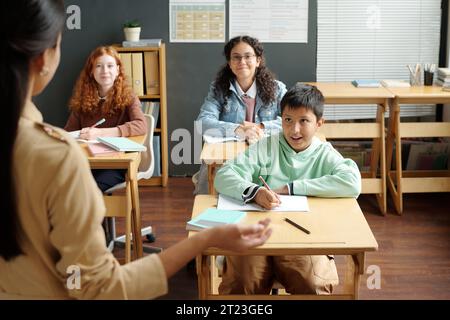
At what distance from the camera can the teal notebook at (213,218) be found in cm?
237

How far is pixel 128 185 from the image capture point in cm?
354

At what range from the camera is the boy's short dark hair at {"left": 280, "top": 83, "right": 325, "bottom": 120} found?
2.91 metres

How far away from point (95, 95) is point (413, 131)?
2.16 m

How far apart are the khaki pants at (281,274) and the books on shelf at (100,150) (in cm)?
105

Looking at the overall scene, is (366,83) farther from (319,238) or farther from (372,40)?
(319,238)

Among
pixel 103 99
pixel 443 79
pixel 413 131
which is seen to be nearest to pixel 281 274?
pixel 103 99

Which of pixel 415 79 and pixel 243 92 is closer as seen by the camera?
pixel 243 92

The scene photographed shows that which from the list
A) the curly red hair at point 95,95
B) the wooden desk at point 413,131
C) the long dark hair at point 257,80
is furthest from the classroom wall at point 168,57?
the curly red hair at point 95,95

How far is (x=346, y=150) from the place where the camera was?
5.33 m

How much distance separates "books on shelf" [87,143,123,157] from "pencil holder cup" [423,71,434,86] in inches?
98.3

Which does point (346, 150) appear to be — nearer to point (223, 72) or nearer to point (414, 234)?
point (414, 234)

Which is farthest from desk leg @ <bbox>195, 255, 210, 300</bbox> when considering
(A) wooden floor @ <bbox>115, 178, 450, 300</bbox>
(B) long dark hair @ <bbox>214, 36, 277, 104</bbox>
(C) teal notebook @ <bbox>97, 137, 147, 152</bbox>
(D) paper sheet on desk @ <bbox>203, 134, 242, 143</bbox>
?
(B) long dark hair @ <bbox>214, 36, 277, 104</bbox>

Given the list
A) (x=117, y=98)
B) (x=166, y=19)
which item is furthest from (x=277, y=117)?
(x=166, y=19)

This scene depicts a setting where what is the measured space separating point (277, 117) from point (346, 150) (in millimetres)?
1385
